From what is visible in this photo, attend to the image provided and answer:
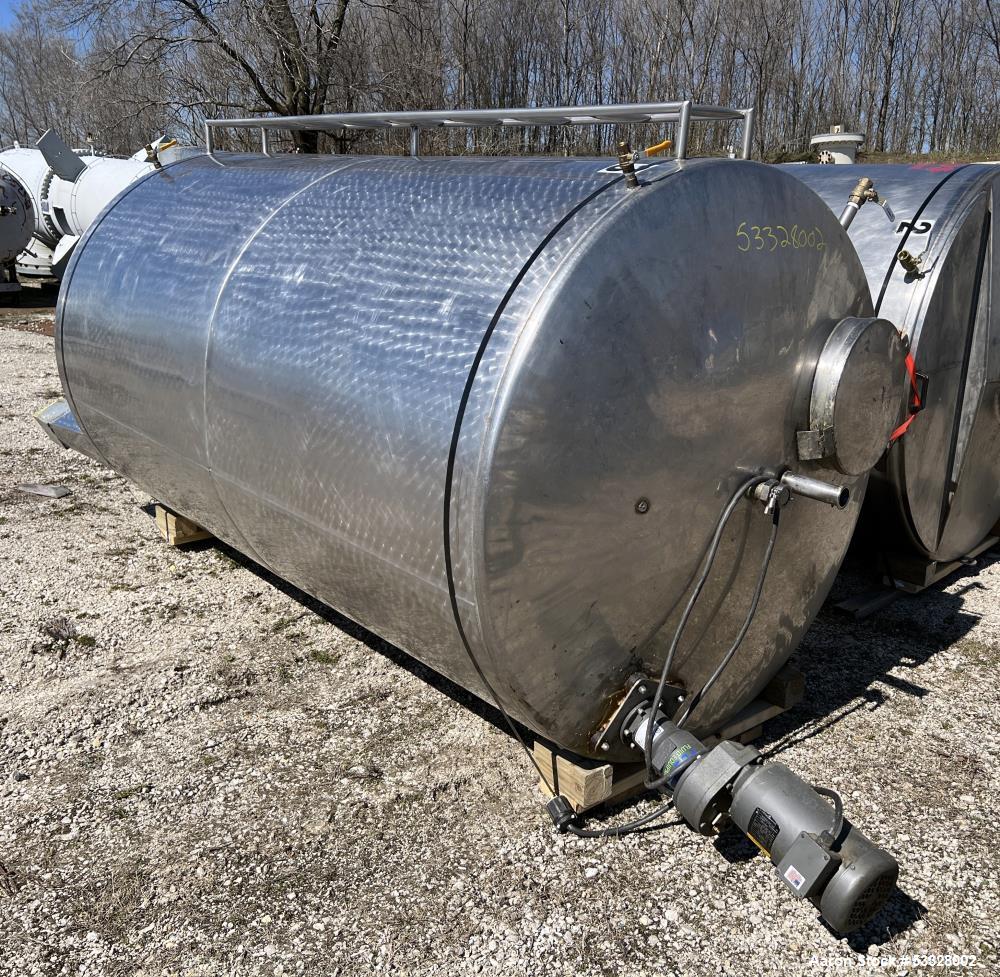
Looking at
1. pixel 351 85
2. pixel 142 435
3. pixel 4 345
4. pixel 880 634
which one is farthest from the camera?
pixel 351 85

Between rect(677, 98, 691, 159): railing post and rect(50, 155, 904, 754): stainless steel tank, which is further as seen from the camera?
rect(677, 98, 691, 159): railing post

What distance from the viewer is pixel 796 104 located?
2170 cm

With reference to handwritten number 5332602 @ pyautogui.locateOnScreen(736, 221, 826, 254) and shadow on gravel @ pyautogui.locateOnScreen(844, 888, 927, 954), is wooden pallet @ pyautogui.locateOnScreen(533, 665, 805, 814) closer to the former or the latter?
shadow on gravel @ pyautogui.locateOnScreen(844, 888, 927, 954)

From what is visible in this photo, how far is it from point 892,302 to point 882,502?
818mm

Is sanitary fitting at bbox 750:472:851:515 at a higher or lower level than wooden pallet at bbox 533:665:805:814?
higher

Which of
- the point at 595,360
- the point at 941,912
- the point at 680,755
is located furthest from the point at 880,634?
the point at 595,360

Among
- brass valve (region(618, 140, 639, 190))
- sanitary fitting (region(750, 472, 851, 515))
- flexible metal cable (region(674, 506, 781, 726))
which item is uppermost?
brass valve (region(618, 140, 639, 190))

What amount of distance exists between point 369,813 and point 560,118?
83.4 inches

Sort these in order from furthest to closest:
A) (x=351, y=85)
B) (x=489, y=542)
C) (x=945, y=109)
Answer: (x=945, y=109)
(x=351, y=85)
(x=489, y=542)

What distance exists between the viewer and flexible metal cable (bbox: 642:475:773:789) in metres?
2.46

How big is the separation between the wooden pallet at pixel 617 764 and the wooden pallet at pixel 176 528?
7.99 feet

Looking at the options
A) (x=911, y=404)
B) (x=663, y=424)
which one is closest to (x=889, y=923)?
(x=663, y=424)

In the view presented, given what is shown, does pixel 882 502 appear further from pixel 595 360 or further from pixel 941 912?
pixel 595 360

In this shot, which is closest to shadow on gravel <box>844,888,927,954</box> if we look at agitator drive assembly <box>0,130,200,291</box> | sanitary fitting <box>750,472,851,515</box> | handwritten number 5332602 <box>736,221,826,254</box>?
sanitary fitting <box>750,472,851,515</box>
